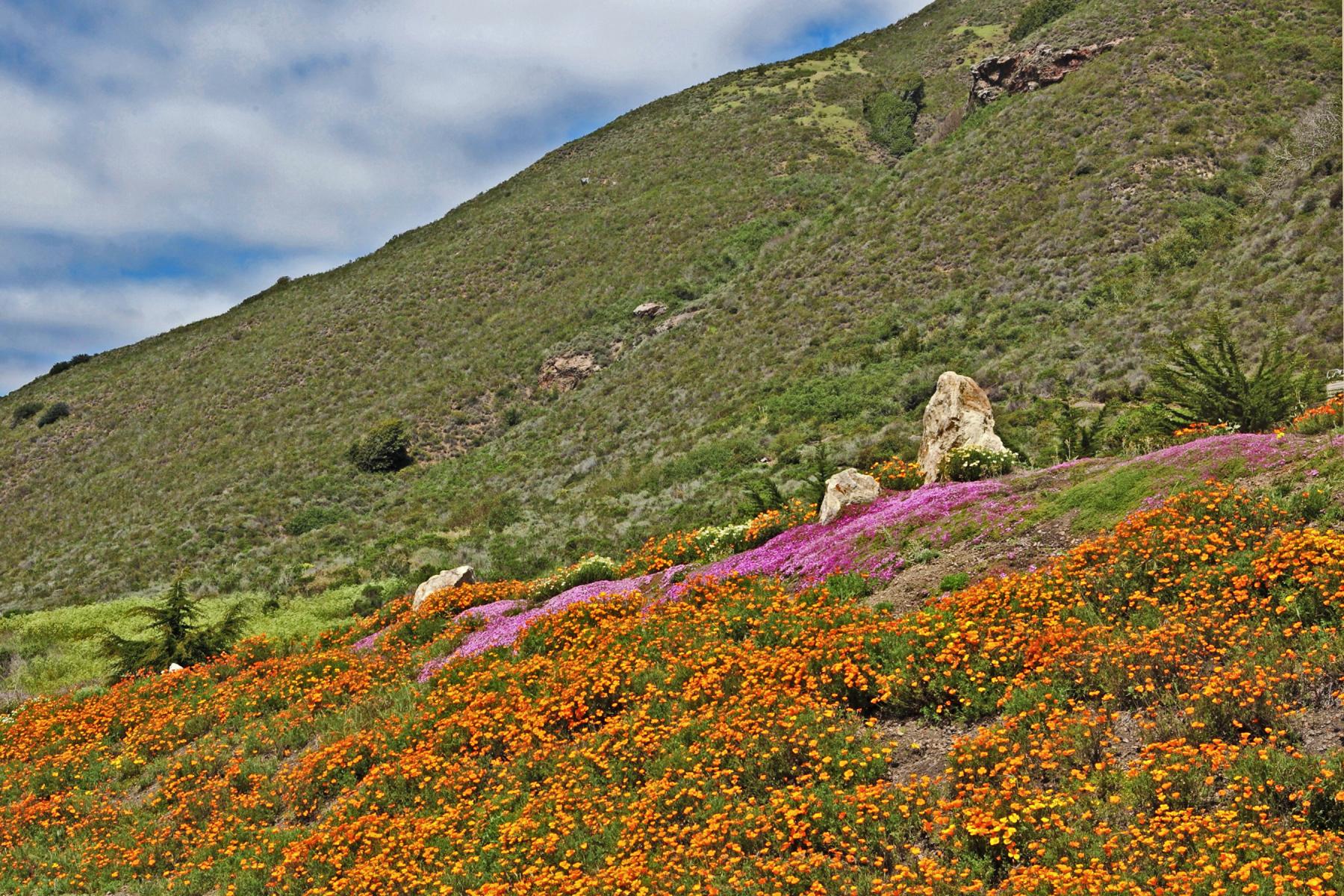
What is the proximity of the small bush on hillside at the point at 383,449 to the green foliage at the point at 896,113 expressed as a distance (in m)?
41.7

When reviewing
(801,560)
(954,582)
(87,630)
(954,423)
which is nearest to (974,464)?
(954,423)

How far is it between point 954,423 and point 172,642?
18126 millimetres

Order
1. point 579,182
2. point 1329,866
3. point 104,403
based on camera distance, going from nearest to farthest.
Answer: point 1329,866, point 104,403, point 579,182

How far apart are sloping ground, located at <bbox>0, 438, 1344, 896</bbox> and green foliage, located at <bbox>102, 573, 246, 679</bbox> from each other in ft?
17.5

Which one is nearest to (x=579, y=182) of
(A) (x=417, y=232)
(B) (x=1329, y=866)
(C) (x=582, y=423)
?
(A) (x=417, y=232)

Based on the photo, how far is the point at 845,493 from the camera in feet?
47.1

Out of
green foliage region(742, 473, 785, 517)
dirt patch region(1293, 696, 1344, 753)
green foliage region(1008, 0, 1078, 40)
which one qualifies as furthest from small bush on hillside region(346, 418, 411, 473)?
green foliage region(1008, 0, 1078, 40)

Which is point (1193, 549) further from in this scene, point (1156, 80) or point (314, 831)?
point (1156, 80)

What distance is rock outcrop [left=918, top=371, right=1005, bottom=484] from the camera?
15.9m

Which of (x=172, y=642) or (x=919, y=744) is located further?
(x=172, y=642)

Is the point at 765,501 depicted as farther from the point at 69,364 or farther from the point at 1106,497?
the point at 69,364

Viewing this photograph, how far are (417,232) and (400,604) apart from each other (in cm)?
6258

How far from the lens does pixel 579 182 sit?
232 feet

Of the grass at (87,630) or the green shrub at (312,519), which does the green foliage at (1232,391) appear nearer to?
the grass at (87,630)
